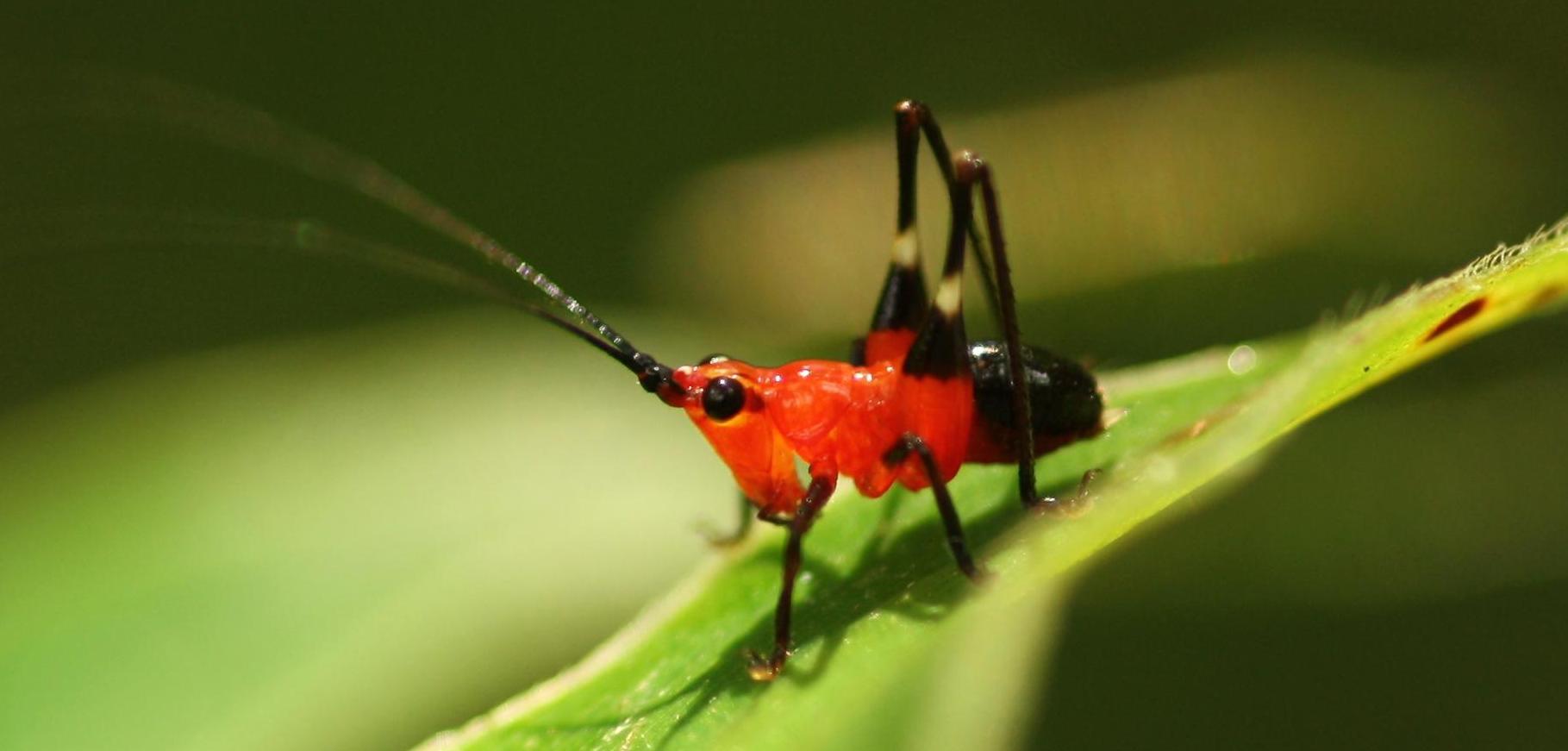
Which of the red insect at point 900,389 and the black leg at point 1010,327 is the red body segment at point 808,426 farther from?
the black leg at point 1010,327

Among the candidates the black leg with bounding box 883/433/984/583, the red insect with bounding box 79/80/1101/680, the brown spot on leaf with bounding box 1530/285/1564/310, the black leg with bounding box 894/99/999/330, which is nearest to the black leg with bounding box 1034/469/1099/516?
the red insect with bounding box 79/80/1101/680

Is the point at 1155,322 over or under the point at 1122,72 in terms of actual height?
under

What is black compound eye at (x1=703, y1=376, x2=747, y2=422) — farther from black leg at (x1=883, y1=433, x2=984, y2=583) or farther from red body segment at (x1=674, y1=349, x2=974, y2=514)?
black leg at (x1=883, y1=433, x2=984, y2=583)

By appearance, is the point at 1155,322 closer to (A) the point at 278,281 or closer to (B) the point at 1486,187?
(B) the point at 1486,187

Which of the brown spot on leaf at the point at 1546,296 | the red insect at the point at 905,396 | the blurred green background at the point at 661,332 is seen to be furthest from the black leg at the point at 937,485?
the brown spot on leaf at the point at 1546,296

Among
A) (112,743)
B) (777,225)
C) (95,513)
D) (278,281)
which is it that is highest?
(777,225)

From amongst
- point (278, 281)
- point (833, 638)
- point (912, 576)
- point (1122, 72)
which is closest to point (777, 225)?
point (1122, 72)

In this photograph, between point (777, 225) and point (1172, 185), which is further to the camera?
point (777, 225)

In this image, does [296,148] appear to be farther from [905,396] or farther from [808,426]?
[905,396]
